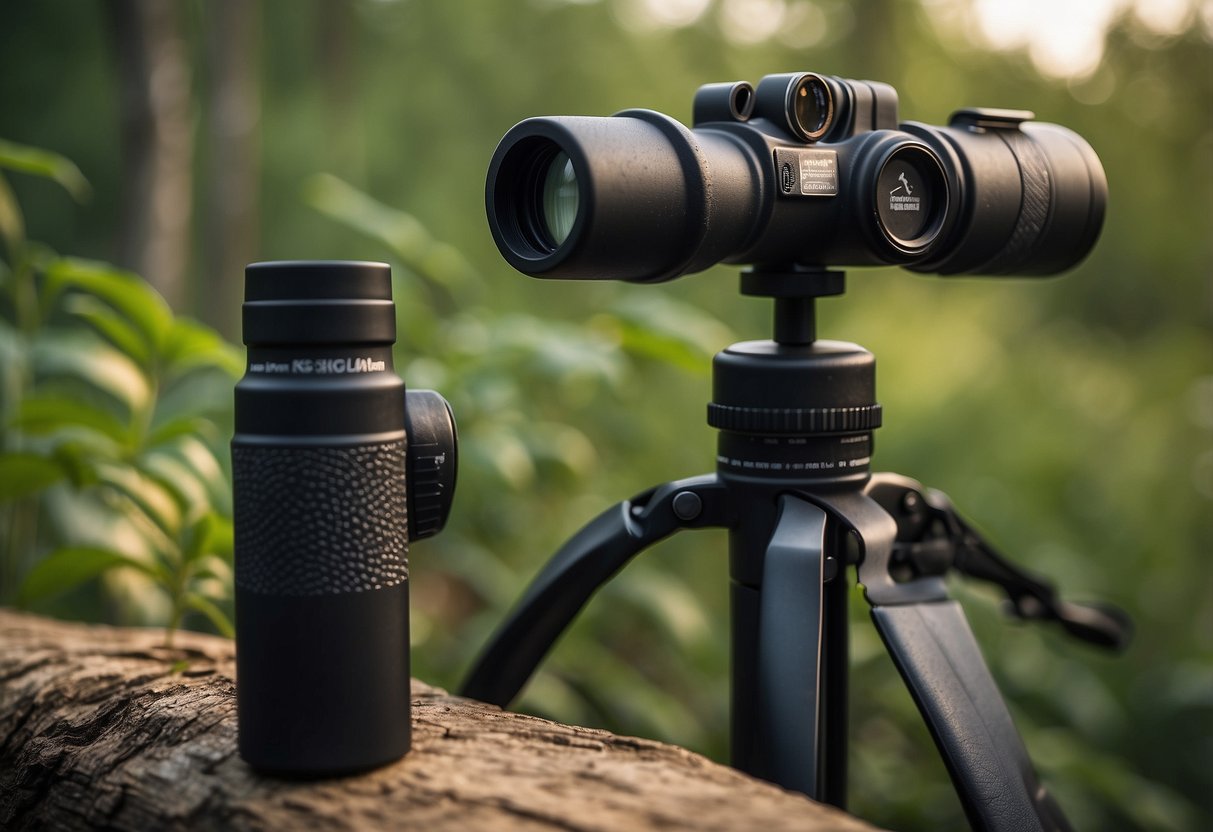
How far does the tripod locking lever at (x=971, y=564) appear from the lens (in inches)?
35.1

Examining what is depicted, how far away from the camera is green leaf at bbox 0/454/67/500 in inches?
37.9

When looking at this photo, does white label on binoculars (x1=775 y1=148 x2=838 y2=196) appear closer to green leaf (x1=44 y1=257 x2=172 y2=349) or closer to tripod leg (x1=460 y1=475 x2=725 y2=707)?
tripod leg (x1=460 y1=475 x2=725 y2=707)

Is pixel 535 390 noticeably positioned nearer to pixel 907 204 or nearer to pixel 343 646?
pixel 907 204

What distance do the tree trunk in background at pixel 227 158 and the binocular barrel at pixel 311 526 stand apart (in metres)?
1.41

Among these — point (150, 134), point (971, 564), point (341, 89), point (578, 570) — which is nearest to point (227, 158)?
point (150, 134)

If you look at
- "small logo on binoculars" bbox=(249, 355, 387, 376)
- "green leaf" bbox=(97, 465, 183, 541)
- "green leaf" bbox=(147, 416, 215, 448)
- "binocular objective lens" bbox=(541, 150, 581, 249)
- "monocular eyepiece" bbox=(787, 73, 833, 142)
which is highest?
"monocular eyepiece" bbox=(787, 73, 833, 142)

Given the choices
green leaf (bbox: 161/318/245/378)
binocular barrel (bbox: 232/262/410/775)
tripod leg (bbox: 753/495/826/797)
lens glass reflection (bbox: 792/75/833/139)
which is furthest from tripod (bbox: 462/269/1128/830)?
green leaf (bbox: 161/318/245/378)

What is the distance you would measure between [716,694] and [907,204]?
3.04ft

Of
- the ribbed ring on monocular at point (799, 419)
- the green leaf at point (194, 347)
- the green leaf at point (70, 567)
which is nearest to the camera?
the ribbed ring on monocular at point (799, 419)

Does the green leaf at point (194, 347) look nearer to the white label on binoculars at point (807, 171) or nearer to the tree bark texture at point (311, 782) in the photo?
the tree bark texture at point (311, 782)

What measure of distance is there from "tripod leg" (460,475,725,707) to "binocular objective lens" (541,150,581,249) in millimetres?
221

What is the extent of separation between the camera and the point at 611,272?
2.24 ft

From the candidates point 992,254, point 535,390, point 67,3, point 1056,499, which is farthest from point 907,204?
point 67,3

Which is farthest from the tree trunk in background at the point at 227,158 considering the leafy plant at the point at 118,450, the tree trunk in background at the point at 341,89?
the leafy plant at the point at 118,450
